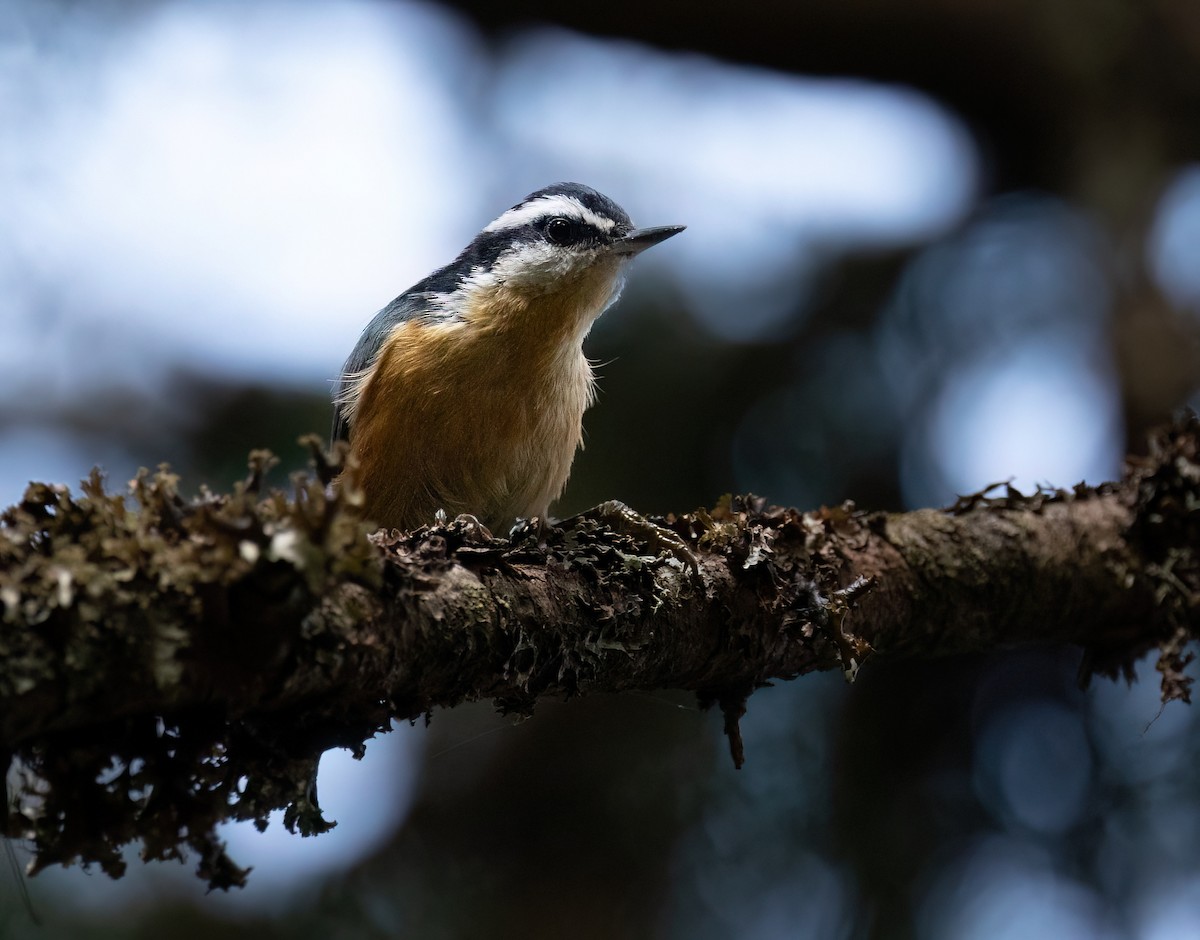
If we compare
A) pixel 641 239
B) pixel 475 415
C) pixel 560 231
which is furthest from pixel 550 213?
pixel 475 415

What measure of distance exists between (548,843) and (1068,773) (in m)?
1.63

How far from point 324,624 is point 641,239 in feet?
Answer: 6.45

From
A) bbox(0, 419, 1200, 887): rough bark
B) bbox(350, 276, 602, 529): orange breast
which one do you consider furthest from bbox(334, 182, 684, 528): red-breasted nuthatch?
bbox(0, 419, 1200, 887): rough bark

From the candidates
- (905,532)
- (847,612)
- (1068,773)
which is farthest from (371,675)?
(1068,773)

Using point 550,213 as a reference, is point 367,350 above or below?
below

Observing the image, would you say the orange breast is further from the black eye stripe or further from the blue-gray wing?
the black eye stripe

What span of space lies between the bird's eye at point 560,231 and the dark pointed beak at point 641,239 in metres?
0.13

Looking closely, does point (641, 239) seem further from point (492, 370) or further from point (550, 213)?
point (492, 370)

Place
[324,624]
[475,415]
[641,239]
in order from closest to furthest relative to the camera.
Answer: [324,624] < [475,415] < [641,239]

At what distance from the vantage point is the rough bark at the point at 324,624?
1.13m

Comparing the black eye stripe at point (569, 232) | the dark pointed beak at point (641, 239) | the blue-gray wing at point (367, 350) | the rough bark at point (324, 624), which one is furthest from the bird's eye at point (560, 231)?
the rough bark at point (324, 624)

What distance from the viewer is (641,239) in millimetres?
2998

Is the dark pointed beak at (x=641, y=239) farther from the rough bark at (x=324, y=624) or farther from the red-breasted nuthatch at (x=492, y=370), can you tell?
the rough bark at (x=324, y=624)

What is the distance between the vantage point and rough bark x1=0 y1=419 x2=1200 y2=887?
1134 millimetres
